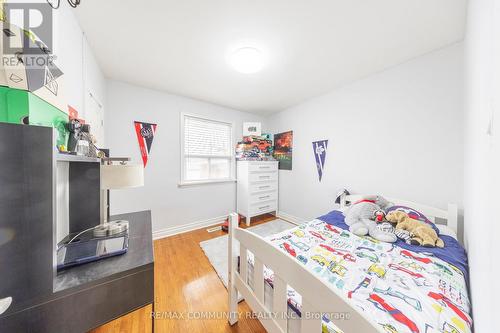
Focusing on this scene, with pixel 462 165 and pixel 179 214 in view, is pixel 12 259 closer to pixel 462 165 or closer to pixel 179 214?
pixel 179 214

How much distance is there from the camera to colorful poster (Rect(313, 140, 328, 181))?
8.97 feet

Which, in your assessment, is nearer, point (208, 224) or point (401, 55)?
point (401, 55)

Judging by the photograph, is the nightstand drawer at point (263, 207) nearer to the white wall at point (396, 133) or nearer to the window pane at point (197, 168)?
the white wall at point (396, 133)

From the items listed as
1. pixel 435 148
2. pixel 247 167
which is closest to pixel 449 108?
pixel 435 148

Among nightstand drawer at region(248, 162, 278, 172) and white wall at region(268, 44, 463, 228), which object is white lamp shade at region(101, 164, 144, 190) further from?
white wall at region(268, 44, 463, 228)

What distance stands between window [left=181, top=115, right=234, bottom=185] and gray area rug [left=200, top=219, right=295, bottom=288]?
3.44ft

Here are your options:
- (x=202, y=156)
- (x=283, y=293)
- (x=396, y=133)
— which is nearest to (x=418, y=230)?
(x=396, y=133)

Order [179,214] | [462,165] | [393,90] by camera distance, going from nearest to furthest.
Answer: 1. [462,165]
2. [393,90]
3. [179,214]

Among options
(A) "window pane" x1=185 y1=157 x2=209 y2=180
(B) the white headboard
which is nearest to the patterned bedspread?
(B) the white headboard

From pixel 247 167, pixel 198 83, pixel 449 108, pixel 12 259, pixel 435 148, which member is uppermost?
pixel 198 83

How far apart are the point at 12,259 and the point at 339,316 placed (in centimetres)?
110

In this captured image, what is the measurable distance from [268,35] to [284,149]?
219cm

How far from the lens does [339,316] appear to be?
0.53 meters

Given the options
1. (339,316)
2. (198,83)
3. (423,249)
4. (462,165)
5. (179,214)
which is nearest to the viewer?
(339,316)
